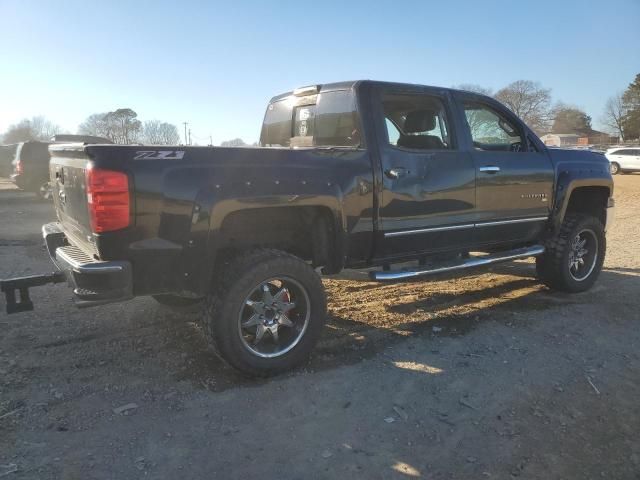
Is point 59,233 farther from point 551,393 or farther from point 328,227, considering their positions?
point 551,393

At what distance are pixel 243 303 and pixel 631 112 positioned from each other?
291 ft

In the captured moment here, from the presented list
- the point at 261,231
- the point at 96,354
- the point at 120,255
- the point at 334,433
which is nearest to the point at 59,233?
the point at 96,354

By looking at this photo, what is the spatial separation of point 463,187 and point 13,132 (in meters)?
88.3

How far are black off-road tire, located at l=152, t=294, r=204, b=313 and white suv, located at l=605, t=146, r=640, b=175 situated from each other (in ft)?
109

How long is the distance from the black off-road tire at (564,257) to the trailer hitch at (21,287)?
4811mm

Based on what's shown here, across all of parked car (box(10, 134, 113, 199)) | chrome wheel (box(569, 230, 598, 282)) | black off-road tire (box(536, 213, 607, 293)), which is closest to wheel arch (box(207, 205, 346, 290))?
black off-road tire (box(536, 213, 607, 293))

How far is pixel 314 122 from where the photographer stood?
4711 mm

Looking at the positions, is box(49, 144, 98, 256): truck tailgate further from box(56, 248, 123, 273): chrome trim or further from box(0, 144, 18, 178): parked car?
box(0, 144, 18, 178): parked car

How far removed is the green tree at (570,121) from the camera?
329 feet

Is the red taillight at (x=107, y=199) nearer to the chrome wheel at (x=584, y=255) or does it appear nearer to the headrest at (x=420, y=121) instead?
the headrest at (x=420, y=121)

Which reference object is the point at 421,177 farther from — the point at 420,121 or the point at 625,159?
the point at 625,159

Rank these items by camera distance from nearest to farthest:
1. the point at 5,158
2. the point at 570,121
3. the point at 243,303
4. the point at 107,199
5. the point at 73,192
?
the point at 107,199, the point at 243,303, the point at 73,192, the point at 5,158, the point at 570,121

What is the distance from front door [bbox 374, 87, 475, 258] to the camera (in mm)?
4199

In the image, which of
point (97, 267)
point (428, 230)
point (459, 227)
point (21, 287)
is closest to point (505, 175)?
point (459, 227)
